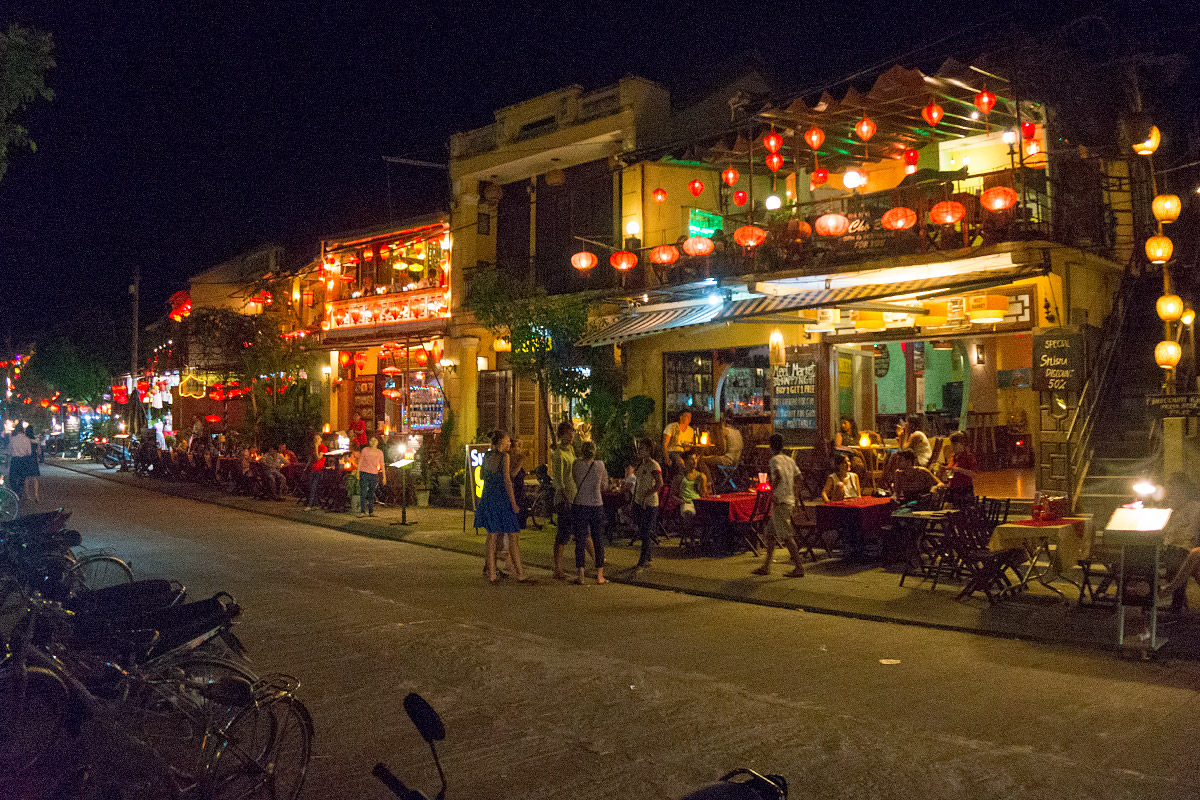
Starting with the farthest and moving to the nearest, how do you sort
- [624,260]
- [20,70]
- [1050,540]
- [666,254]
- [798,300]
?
[624,260] < [666,254] < [798,300] < [1050,540] < [20,70]

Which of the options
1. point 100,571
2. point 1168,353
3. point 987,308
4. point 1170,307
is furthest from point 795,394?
point 100,571

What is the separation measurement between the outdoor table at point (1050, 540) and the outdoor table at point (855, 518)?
6.06ft

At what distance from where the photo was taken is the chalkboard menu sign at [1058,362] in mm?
14234

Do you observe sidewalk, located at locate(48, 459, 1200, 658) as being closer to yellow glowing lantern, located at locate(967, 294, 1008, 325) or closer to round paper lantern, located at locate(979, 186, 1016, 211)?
yellow glowing lantern, located at locate(967, 294, 1008, 325)

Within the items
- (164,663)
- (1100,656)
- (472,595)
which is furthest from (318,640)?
(1100,656)

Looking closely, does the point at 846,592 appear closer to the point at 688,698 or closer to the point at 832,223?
the point at 688,698

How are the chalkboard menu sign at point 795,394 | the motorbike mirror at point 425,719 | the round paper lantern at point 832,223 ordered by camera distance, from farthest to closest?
the chalkboard menu sign at point 795,394 < the round paper lantern at point 832,223 < the motorbike mirror at point 425,719

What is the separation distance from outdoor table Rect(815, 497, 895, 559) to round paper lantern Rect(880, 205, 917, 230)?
14.1 ft

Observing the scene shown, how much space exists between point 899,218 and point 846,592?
6307 millimetres

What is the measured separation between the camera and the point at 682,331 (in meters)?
20.3

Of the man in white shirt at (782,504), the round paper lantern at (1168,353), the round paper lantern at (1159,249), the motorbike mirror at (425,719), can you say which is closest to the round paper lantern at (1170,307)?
the round paper lantern at (1168,353)

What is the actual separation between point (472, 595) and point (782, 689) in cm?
482

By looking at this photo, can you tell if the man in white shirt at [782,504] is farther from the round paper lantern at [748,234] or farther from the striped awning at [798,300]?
the round paper lantern at [748,234]

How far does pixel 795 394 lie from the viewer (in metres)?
18.2
